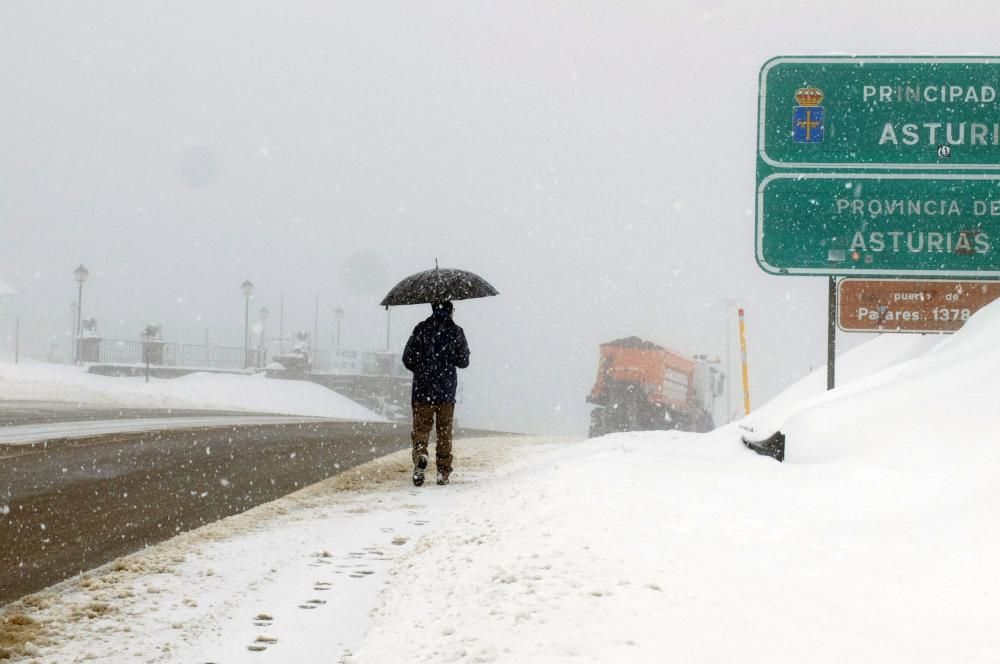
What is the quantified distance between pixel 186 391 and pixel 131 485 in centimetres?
2566

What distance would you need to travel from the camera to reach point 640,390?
1048 inches

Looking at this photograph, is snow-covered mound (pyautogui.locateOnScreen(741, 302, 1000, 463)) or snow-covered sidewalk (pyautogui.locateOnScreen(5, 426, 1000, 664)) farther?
snow-covered mound (pyautogui.locateOnScreen(741, 302, 1000, 463))

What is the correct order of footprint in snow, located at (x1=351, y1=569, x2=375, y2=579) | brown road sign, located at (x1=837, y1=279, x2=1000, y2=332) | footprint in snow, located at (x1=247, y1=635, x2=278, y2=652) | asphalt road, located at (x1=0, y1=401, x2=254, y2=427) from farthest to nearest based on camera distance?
1. asphalt road, located at (x1=0, y1=401, x2=254, y2=427)
2. brown road sign, located at (x1=837, y1=279, x2=1000, y2=332)
3. footprint in snow, located at (x1=351, y1=569, x2=375, y2=579)
4. footprint in snow, located at (x1=247, y1=635, x2=278, y2=652)

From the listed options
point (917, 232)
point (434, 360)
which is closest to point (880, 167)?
point (917, 232)

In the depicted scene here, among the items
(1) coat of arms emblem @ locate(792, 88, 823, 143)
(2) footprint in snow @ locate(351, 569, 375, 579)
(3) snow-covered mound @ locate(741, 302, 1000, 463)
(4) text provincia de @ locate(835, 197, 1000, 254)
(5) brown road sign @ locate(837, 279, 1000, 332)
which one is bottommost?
(2) footprint in snow @ locate(351, 569, 375, 579)

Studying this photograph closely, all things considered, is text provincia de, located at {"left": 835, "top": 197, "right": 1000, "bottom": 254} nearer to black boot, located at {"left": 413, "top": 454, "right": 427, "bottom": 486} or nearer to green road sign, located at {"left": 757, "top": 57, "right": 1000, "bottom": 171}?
green road sign, located at {"left": 757, "top": 57, "right": 1000, "bottom": 171}

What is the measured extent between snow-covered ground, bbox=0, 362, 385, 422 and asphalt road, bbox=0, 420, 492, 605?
38.9 feet

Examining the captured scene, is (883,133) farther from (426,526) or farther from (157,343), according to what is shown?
(157,343)

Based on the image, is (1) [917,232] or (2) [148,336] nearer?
(1) [917,232]

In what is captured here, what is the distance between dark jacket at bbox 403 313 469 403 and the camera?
9453 mm

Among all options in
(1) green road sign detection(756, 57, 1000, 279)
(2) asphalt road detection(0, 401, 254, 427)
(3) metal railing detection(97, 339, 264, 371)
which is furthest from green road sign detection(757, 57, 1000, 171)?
(3) metal railing detection(97, 339, 264, 371)

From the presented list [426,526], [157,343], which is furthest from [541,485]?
[157,343]

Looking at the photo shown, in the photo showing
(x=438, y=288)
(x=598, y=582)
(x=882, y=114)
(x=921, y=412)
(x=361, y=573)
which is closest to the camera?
(x=598, y=582)

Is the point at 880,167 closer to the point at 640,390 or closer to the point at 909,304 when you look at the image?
the point at 909,304
